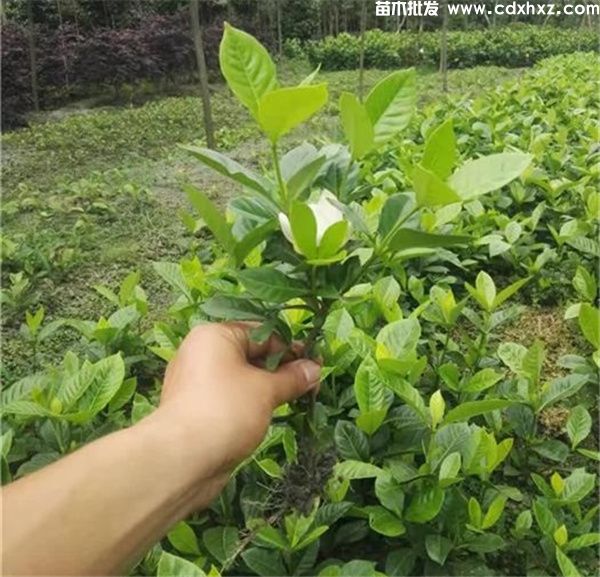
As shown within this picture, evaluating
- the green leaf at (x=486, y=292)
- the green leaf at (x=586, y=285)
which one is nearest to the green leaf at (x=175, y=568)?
the green leaf at (x=486, y=292)

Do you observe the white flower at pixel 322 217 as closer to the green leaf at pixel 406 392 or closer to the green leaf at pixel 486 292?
the green leaf at pixel 406 392

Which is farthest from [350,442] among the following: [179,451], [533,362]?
[179,451]

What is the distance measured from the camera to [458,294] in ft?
6.23

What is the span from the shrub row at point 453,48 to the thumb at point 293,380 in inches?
423

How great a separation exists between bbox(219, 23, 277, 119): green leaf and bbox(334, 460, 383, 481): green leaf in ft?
1.93

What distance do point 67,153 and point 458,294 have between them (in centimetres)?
376

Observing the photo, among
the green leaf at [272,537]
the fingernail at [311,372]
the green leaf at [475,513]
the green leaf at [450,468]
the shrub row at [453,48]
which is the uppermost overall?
the fingernail at [311,372]

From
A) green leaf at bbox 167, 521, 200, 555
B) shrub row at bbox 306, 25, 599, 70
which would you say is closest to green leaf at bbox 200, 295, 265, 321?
green leaf at bbox 167, 521, 200, 555

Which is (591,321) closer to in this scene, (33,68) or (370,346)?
(370,346)

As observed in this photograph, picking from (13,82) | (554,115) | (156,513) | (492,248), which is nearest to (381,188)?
(492,248)

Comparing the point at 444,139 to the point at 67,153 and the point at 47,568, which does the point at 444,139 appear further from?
the point at 67,153

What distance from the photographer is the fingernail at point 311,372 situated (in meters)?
0.82

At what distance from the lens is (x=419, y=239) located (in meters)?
0.72

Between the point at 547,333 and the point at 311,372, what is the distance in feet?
3.73
